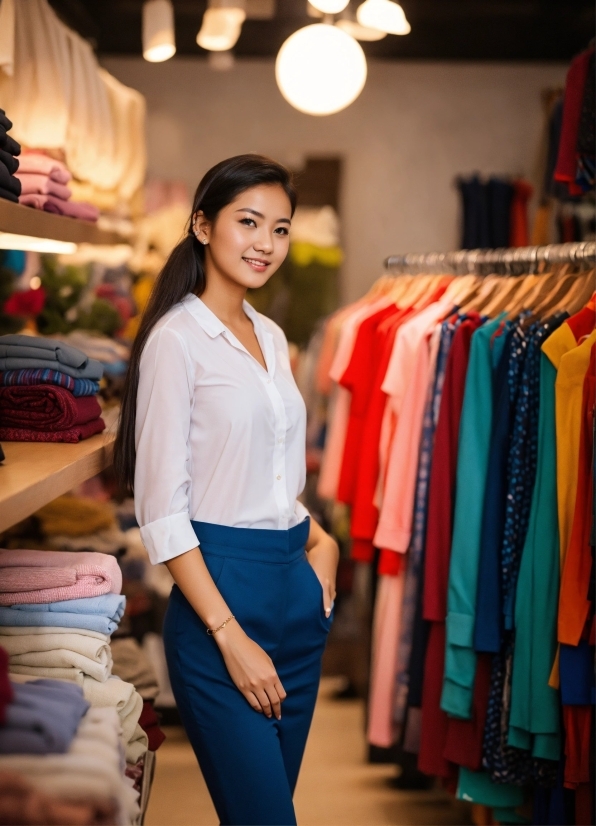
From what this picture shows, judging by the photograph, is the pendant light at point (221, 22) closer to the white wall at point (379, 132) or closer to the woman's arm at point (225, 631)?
the white wall at point (379, 132)

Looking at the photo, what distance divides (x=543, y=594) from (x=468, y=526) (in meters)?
0.27

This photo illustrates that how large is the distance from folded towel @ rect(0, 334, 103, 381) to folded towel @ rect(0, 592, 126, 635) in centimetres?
54

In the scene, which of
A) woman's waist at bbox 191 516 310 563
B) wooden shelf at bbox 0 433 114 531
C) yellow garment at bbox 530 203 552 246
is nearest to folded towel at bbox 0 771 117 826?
wooden shelf at bbox 0 433 114 531

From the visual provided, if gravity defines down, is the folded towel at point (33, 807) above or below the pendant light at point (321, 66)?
below

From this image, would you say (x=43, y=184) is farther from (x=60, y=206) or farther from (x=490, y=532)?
(x=490, y=532)

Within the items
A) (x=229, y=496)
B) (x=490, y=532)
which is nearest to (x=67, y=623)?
(x=229, y=496)

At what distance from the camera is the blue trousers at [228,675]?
1.73m

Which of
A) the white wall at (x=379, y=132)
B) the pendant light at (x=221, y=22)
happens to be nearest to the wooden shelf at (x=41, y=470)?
the pendant light at (x=221, y=22)

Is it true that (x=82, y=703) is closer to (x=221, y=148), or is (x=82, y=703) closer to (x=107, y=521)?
(x=107, y=521)

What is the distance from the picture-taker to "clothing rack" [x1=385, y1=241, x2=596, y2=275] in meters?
2.36

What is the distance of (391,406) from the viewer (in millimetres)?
2748

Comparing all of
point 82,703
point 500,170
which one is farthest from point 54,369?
point 500,170

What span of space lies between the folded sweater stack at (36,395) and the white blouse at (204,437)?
0.81ft

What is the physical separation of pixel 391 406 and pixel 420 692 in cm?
81
